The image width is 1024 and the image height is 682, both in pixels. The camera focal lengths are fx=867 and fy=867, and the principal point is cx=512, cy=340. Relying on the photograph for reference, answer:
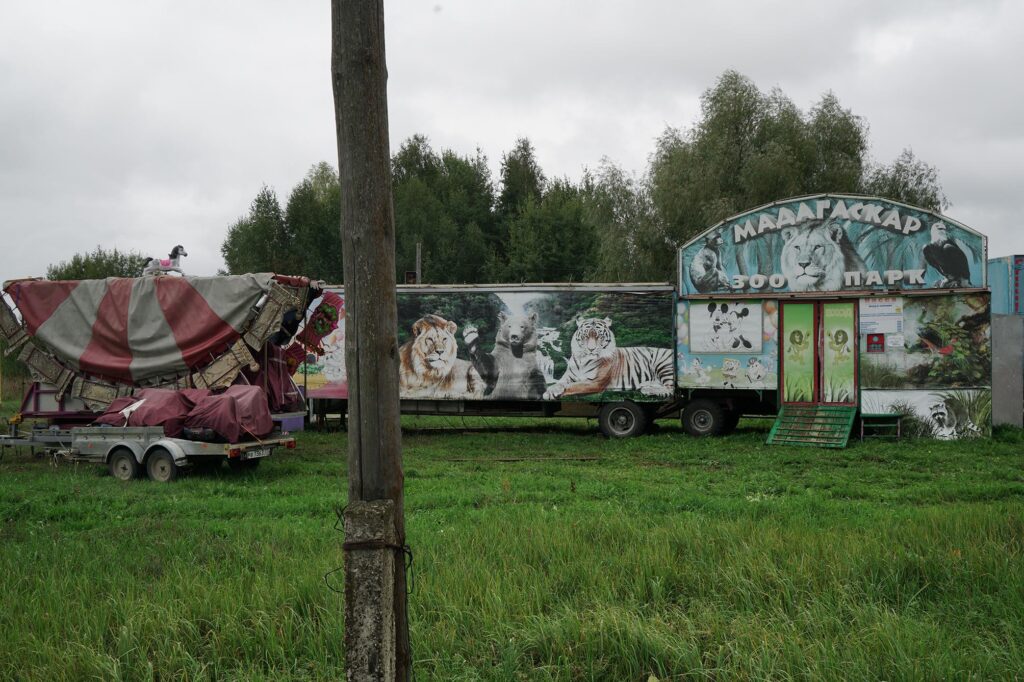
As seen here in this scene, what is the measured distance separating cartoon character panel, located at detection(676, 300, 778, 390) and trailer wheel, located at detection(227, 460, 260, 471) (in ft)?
31.0

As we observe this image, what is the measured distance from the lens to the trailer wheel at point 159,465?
1309 centimetres

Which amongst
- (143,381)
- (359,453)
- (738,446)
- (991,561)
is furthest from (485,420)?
(359,453)

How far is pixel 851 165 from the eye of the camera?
111ft

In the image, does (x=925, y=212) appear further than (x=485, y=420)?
No

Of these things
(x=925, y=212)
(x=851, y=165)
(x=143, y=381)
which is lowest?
(x=143, y=381)

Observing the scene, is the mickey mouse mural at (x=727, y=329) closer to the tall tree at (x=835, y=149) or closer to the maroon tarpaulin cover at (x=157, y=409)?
the maroon tarpaulin cover at (x=157, y=409)

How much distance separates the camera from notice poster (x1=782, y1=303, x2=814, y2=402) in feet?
60.8

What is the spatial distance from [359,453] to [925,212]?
56.0 feet

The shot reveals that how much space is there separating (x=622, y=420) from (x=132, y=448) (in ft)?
34.8

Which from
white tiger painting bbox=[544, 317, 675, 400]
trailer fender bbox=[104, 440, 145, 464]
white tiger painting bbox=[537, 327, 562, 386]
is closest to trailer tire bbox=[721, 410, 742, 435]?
white tiger painting bbox=[544, 317, 675, 400]

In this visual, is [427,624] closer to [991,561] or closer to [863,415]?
[991,561]

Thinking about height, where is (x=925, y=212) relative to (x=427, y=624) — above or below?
above

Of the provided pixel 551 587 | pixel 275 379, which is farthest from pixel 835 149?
pixel 551 587

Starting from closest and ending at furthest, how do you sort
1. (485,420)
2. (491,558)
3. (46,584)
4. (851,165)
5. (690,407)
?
1. (46,584)
2. (491,558)
3. (690,407)
4. (485,420)
5. (851,165)
